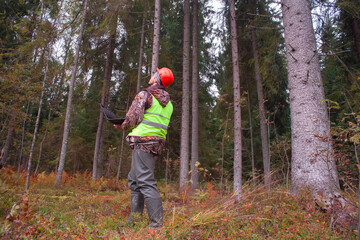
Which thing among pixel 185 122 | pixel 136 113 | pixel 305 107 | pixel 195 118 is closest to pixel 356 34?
pixel 195 118

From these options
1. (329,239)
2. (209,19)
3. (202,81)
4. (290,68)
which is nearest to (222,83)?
(202,81)

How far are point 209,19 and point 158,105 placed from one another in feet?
32.8

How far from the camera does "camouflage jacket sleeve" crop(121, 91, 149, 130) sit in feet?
10.3

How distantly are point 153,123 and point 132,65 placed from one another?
36.0 ft

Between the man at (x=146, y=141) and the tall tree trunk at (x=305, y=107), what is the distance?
6.98ft

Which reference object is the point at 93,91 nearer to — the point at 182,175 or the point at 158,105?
the point at 182,175

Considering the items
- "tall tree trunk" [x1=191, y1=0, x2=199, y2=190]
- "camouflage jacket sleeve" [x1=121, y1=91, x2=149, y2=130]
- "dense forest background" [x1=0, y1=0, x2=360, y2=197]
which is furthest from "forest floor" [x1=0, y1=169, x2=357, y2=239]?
"tall tree trunk" [x1=191, y1=0, x2=199, y2=190]

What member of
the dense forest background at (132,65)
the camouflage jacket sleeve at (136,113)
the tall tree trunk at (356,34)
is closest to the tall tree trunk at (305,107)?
the dense forest background at (132,65)

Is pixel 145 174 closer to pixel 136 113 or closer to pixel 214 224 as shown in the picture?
pixel 136 113

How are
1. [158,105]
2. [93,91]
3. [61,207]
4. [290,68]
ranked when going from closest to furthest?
[158,105] < [290,68] < [61,207] < [93,91]

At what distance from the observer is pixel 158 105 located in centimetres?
339

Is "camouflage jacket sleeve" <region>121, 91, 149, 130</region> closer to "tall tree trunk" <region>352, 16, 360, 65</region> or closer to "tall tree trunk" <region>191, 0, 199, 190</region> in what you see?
"tall tree trunk" <region>191, 0, 199, 190</region>

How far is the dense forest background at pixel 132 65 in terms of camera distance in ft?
25.6

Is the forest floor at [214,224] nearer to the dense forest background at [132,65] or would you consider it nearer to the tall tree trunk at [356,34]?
the dense forest background at [132,65]
